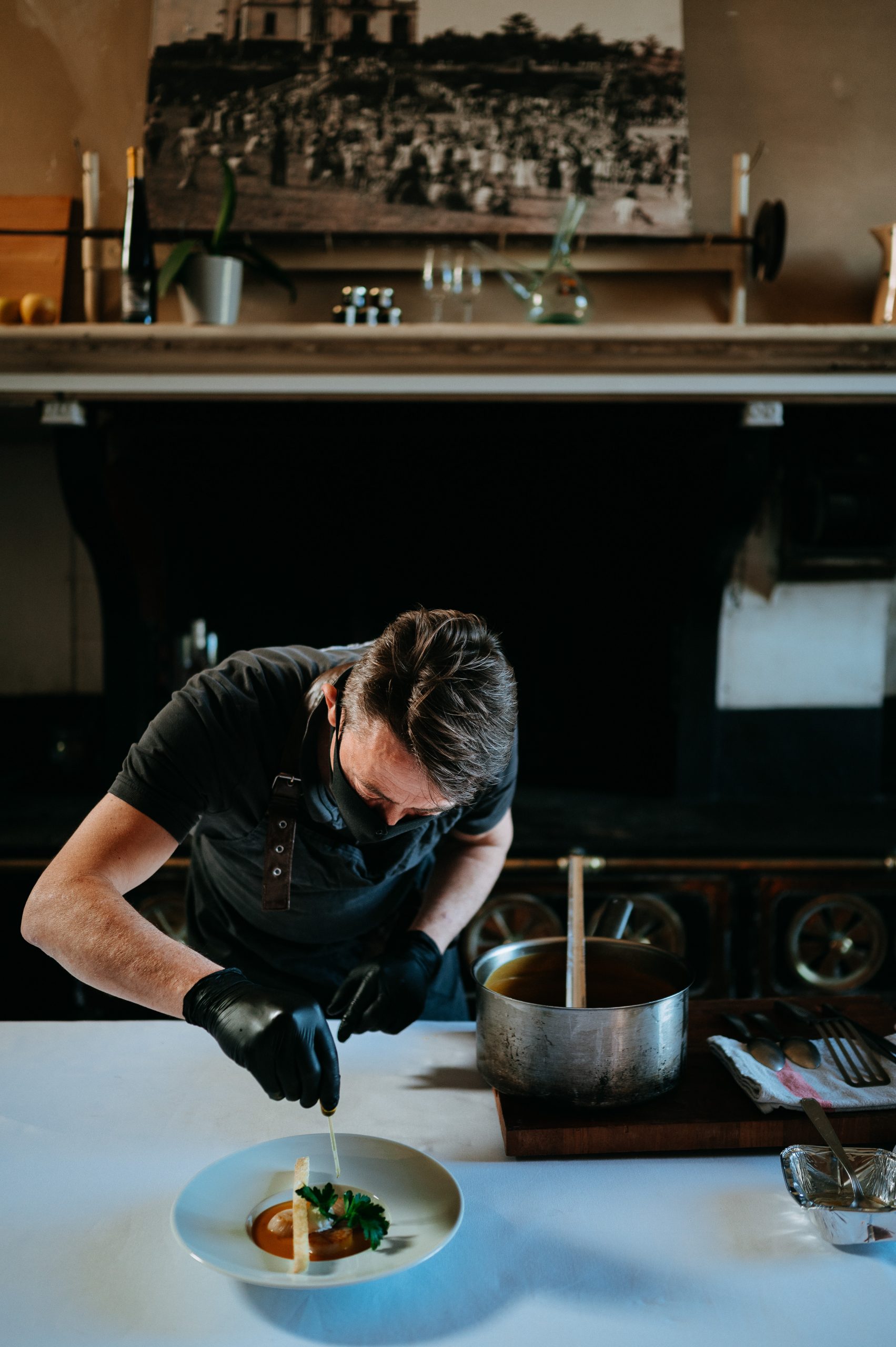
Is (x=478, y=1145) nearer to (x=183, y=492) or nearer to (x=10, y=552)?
(x=183, y=492)

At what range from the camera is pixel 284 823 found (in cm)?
130

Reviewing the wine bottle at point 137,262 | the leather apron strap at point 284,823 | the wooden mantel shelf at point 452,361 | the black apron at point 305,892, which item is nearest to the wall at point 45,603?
the wooden mantel shelf at point 452,361

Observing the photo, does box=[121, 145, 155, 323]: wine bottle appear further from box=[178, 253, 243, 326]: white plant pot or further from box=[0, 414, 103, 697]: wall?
box=[0, 414, 103, 697]: wall

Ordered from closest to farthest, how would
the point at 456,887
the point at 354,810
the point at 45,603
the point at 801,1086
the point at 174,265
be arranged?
the point at 801,1086 → the point at 354,810 → the point at 456,887 → the point at 174,265 → the point at 45,603

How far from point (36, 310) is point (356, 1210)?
7.75 feet

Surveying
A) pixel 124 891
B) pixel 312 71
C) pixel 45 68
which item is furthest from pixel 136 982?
pixel 45 68

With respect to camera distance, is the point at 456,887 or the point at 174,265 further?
the point at 174,265

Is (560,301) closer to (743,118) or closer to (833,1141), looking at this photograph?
(743,118)

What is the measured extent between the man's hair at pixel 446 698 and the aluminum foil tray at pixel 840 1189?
499mm

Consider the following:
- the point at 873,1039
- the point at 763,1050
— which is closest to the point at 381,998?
the point at 763,1050

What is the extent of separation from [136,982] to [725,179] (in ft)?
8.45

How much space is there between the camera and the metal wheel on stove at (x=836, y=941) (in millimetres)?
2480

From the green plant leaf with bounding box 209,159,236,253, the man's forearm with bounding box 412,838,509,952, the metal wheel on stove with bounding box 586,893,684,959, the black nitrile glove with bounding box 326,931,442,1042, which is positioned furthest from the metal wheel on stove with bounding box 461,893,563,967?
the green plant leaf with bounding box 209,159,236,253

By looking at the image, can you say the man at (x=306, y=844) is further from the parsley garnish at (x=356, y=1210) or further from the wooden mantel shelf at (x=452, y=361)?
the wooden mantel shelf at (x=452, y=361)
